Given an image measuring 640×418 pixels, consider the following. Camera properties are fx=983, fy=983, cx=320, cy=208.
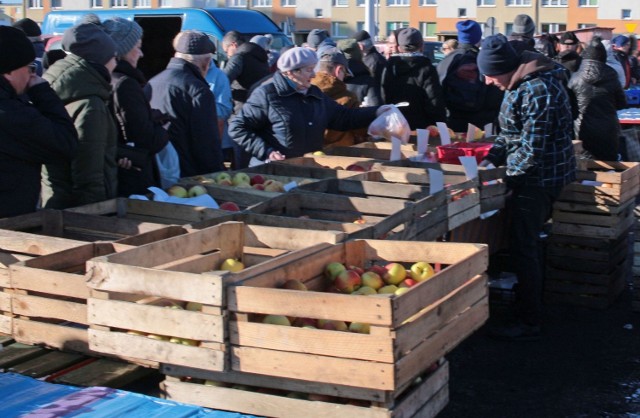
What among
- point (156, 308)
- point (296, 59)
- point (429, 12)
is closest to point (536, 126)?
point (296, 59)

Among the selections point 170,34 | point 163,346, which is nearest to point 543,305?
point 163,346

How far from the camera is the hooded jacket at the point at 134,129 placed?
5309mm

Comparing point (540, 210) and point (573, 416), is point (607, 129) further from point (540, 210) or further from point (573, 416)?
point (573, 416)

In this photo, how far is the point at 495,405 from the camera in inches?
213

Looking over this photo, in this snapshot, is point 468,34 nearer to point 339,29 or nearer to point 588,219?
point 588,219

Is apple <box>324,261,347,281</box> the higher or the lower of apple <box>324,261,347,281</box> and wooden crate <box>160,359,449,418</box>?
the higher

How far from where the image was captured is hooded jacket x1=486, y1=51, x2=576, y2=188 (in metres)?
5.99

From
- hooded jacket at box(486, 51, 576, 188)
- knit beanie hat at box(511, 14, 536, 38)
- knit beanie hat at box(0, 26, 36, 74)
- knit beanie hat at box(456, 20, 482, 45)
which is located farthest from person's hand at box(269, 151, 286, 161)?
knit beanie hat at box(511, 14, 536, 38)

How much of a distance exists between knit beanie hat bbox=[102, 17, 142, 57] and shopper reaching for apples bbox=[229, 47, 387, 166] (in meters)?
1.17

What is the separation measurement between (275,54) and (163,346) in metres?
10.2

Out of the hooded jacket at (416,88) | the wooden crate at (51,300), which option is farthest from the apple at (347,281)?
the hooded jacket at (416,88)

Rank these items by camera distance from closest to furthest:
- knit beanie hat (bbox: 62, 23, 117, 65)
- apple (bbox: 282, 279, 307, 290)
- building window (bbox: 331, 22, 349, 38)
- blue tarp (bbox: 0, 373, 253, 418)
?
blue tarp (bbox: 0, 373, 253, 418), apple (bbox: 282, 279, 307, 290), knit beanie hat (bbox: 62, 23, 117, 65), building window (bbox: 331, 22, 349, 38)

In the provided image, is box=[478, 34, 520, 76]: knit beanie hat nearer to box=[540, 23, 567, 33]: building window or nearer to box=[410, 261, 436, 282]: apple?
box=[410, 261, 436, 282]: apple

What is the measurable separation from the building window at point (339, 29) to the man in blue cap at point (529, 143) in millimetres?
62149
